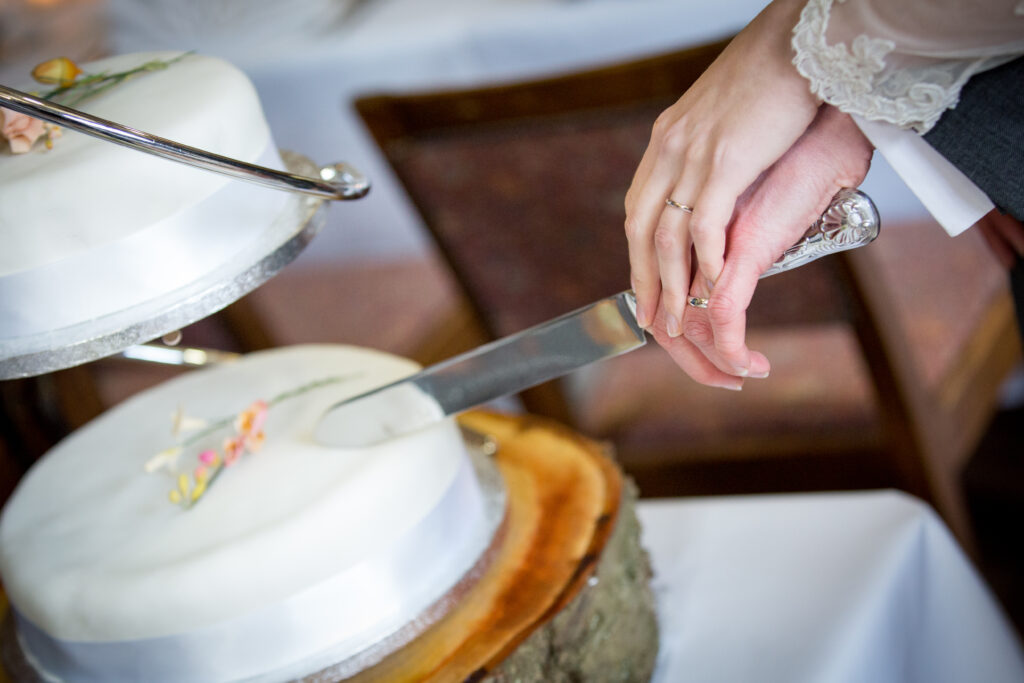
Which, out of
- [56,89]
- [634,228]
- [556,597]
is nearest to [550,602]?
[556,597]

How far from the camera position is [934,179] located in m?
0.61

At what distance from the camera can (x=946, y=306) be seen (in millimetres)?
1461

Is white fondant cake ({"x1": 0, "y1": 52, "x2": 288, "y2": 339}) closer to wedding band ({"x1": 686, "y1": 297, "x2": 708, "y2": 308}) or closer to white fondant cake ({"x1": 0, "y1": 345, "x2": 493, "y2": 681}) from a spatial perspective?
white fondant cake ({"x1": 0, "y1": 345, "x2": 493, "y2": 681})

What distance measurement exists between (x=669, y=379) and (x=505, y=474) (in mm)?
665

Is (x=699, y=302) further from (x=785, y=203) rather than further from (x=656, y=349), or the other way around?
(x=656, y=349)

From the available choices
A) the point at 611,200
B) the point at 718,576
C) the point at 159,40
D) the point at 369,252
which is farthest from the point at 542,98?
the point at 159,40

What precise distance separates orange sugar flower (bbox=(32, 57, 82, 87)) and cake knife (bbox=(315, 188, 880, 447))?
0.32 metres

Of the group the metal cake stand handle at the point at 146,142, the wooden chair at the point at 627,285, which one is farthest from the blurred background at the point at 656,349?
the metal cake stand handle at the point at 146,142

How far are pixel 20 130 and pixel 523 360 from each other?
14.7 inches

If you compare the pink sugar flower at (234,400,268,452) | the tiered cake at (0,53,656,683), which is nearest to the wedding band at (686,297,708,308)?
the tiered cake at (0,53,656,683)

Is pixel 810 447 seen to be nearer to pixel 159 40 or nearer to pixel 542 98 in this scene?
pixel 542 98

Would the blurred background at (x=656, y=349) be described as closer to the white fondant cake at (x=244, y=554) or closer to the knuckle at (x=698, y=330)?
the white fondant cake at (x=244, y=554)

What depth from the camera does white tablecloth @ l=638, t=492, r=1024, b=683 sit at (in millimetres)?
850

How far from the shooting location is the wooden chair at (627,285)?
1171 mm
